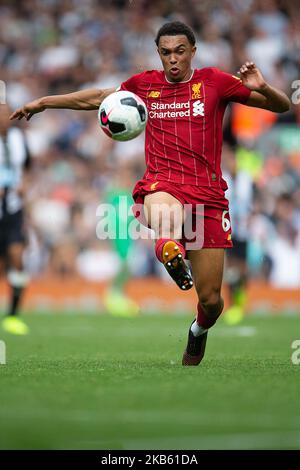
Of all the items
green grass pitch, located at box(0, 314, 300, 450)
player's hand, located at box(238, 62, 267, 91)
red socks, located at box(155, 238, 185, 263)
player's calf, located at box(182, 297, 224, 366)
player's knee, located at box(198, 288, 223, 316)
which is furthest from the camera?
player's calf, located at box(182, 297, 224, 366)

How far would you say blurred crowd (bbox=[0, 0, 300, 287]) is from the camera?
16422mm

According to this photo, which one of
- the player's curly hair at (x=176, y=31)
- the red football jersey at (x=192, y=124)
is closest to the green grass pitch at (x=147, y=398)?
the red football jersey at (x=192, y=124)

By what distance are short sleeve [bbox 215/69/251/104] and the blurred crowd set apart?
7620mm

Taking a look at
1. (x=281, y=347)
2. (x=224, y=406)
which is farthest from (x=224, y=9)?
(x=224, y=406)

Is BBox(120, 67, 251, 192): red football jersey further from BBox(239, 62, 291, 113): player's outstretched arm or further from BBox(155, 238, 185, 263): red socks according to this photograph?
BBox(155, 238, 185, 263): red socks

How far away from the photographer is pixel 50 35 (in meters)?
19.7

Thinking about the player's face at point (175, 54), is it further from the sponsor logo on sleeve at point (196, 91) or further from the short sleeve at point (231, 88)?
the short sleeve at point (231, 88)

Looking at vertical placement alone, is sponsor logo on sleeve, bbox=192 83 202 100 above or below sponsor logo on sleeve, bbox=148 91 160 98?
below

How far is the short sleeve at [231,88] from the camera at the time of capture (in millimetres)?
7125

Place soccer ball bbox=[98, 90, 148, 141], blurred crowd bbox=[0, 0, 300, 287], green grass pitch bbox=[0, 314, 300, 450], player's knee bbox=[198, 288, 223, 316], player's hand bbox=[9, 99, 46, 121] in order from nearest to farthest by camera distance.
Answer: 1. green grass pitch bbox=[0, 314, 300, 450]
2. soccer ball bbox=[98, 90, 148, 141]
3. player's knee bbox=[198, 288, 223, 316]
4. player's hand bbox=[9, 99, 46, 121]
5. blurred crowd bbox=[0, 0, 300, 287]

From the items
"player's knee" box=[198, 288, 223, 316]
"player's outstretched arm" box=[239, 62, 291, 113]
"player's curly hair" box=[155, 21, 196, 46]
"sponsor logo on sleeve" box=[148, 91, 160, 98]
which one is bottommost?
"player's knee" box=[198, 288, 223, 316]

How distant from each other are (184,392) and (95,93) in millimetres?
2622

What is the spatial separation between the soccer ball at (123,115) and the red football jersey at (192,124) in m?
0.23

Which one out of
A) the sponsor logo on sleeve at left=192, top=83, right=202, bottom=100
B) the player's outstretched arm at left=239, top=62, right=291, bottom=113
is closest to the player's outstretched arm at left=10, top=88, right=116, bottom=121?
the sponsor logo on sleeve at left=192, top=83, right=202, bottom=100
